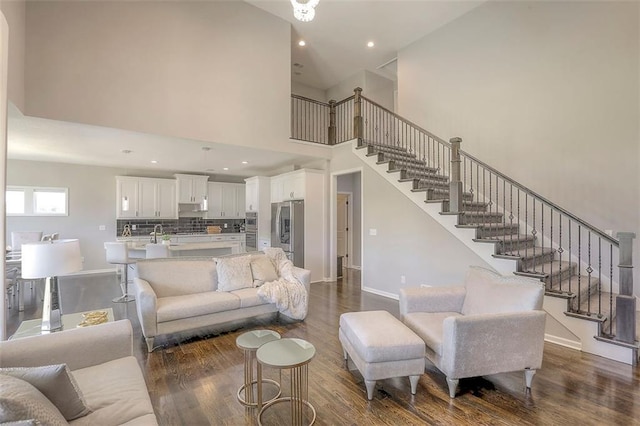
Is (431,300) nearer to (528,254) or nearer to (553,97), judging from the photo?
(528,254)

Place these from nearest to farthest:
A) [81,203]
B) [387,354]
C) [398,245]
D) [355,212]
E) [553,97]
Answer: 1. [387,354]
2. [553,97]
3. [398,245]
4. [81,203]
5. [355,212]

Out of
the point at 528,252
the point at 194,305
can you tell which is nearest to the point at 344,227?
the point at 528,252

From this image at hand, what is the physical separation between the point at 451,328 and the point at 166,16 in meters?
5.40

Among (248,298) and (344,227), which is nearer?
(248,298)

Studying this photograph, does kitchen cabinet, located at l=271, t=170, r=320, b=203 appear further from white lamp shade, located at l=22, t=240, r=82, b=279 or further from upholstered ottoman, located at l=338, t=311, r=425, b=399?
white lamp shade, located at l=22, t=240, r=82, b=279

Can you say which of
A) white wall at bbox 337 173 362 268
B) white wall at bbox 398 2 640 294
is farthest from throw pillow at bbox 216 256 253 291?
white wall at bbox 337 173 362 268

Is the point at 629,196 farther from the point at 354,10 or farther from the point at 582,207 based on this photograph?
the point at 354,10

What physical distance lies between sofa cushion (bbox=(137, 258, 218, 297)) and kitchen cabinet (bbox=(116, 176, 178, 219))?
15.1 ft

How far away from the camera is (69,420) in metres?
1.40

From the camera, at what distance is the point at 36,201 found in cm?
688

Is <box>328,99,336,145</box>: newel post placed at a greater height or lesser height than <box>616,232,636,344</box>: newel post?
greater

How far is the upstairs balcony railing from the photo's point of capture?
9.86 feet

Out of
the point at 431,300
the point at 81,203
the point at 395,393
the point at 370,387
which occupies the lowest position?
the point at 395,393

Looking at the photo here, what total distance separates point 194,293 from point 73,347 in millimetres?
1816
